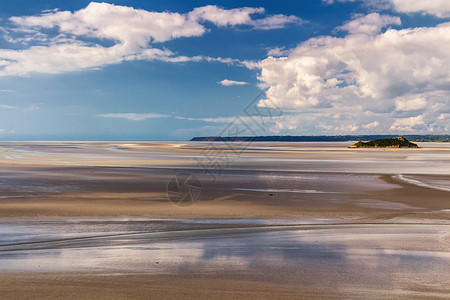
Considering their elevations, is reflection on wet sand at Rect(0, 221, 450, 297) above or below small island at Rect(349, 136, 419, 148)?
below

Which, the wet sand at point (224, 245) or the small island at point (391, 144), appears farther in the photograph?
the small island at point (391, 144)

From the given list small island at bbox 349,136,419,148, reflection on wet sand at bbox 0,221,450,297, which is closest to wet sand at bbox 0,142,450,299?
reflection on wet sand at bbox 0,221,450,297

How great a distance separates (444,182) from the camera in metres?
24.2

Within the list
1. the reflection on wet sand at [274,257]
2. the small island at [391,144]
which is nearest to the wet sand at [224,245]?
the reflection on wet sand at [274,257]

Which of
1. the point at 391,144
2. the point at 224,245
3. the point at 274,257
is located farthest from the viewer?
the point at 391,144

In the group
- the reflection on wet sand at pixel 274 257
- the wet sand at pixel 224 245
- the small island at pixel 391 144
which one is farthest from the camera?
the small island at pixel 391 144

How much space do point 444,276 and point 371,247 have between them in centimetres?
213

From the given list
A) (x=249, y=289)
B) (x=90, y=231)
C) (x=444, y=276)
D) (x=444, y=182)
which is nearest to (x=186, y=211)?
(x=90, y=231)

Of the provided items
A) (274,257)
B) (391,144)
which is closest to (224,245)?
(274,257)

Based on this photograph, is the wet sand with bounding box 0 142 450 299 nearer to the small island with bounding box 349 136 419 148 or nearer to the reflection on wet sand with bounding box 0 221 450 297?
the reflection on wet sand with bounding box 0 221 450 297

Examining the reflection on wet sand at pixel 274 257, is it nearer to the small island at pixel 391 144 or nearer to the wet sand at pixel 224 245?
the wet sand at pixel 224 245

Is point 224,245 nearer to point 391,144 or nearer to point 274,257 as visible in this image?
→ point 274,257

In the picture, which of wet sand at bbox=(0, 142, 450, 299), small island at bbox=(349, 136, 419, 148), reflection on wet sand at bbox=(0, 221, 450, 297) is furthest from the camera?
small island at bbox=(349, 136, 419, 148)

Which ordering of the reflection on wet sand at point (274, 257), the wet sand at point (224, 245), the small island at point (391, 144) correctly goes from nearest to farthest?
the wet sand at point (224, 245), the reflection on wet sand at point (274, 257), the small island at point (391, 144)
